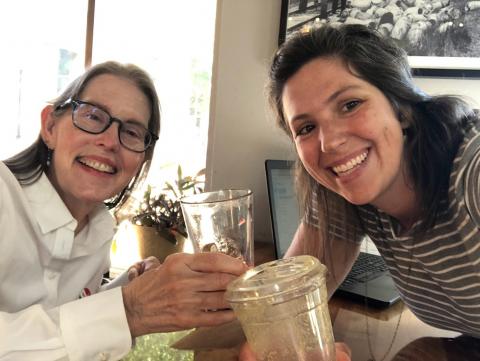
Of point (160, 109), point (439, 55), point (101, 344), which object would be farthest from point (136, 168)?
point (439, 55)

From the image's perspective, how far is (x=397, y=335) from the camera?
0.93 meters

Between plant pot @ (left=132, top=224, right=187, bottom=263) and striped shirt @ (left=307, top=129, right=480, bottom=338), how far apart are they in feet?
2.13

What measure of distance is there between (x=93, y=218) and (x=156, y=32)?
54.6 inches

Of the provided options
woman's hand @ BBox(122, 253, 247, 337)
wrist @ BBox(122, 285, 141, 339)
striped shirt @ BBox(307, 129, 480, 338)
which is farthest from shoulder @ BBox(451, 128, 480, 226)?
wrist @ BBox(122, 285, 141, 339)

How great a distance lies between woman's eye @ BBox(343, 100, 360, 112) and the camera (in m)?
0.88

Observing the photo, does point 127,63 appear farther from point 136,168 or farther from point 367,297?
point 367,297

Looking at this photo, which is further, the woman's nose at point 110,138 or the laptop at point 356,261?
the laptop at point 356,261

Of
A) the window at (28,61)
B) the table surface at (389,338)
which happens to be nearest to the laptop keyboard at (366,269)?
the table surface at (389,338)

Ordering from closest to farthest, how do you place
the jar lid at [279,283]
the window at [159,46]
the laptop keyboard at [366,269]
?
the jar lid at [279,283] < the laptop keyboard at [366,269] < the window at [159,46]

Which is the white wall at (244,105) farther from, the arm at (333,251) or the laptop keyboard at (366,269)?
the arm at (333,251)

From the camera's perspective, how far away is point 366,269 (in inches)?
55.4

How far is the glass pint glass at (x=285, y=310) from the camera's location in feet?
1.49

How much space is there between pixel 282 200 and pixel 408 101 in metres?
0.71

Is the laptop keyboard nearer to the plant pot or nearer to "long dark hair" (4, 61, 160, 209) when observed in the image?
the plant pot
